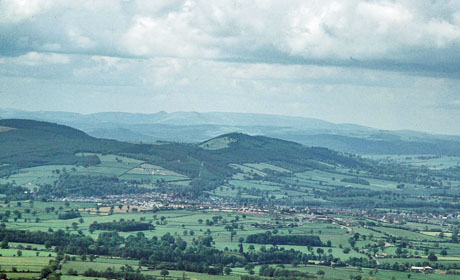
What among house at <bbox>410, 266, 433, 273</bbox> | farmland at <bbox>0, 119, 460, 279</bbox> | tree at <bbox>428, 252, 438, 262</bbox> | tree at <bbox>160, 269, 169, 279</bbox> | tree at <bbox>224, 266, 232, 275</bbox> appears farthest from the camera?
tree at <bbox>428, 252, 438, 262</bbox>

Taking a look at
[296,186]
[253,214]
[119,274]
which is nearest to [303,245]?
[253,214]

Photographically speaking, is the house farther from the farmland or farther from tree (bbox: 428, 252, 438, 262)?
tree (bbox: 428, 252, 438, 262)

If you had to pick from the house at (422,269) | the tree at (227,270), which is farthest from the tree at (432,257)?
the tree at (227,270)

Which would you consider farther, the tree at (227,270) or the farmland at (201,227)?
the farmland at (201,227)

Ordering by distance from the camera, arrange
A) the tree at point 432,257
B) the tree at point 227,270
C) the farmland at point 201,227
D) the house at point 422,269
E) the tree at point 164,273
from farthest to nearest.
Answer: the tree at point 432,257 → the house at point 422,269 → the farmland at point 201,227 → the tree at point 227,270 → the tree at point 164,273

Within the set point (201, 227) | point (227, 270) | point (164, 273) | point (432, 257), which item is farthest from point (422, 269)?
point (201, 227)

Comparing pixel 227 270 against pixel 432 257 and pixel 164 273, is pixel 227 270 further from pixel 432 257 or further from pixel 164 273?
pixel 432 257

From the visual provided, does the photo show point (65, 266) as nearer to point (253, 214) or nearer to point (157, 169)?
point (253, 214)

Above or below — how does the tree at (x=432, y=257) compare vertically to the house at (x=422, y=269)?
above

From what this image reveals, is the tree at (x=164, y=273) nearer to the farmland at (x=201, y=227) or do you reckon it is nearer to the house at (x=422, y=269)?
the farmland at (x=201, y=227)

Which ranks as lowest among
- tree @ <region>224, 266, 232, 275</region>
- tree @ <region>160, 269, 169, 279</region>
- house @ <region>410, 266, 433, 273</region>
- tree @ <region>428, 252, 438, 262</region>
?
tree @ <region>224, 266, 232, 275</region>

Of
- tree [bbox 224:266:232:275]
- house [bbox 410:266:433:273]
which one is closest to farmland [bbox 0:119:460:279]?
house [bbox 410:266:433:273]

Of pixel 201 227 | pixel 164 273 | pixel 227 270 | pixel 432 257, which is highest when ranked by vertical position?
pixel 432 257
